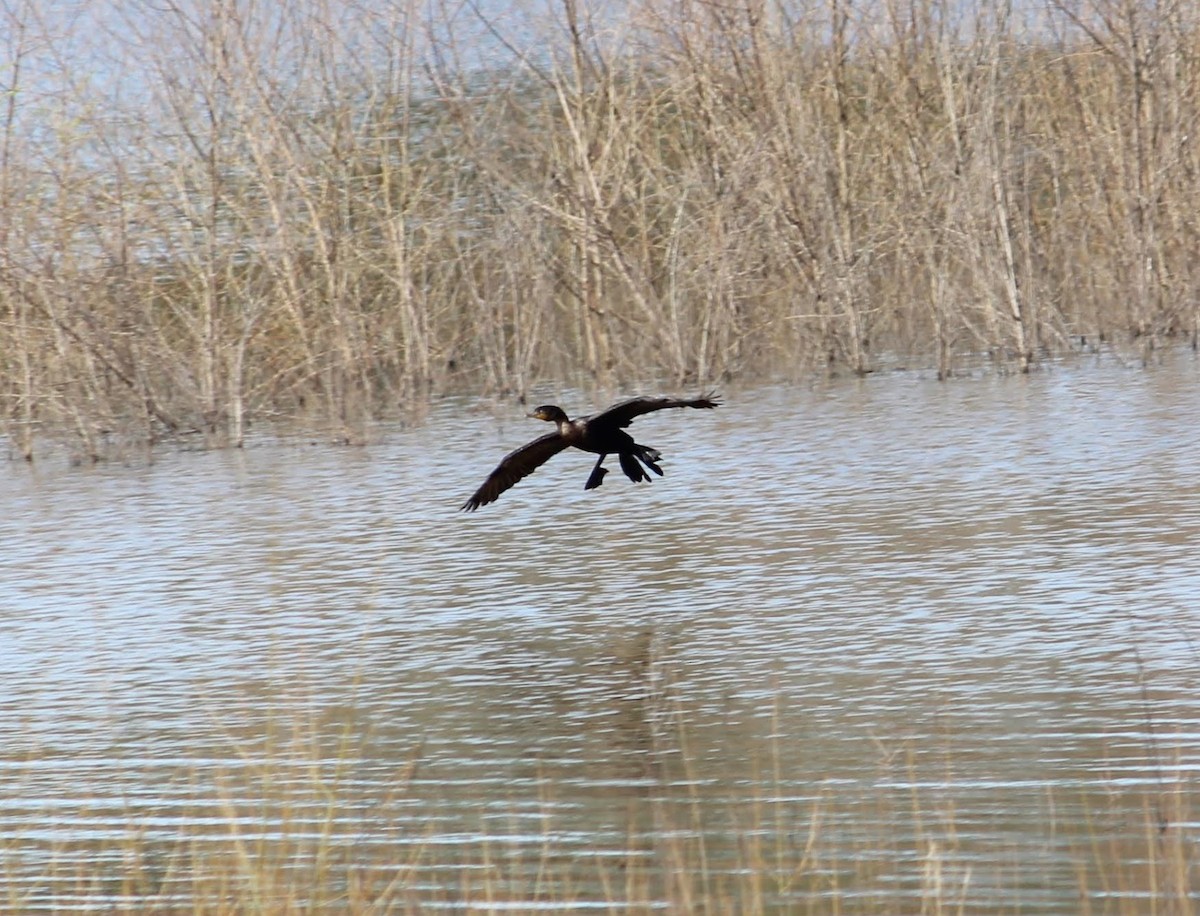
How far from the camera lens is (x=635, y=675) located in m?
6.61

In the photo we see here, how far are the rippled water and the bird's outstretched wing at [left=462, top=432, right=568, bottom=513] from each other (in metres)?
0.41

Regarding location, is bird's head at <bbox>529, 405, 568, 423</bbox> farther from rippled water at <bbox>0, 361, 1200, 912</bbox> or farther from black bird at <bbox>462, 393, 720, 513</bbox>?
rippled water at <bbox>0, 361, 1200, 912</bbox>

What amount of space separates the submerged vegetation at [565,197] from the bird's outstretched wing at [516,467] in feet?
15.7

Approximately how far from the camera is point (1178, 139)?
1320 centimetres

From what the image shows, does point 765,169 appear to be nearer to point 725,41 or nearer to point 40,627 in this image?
point 725,41

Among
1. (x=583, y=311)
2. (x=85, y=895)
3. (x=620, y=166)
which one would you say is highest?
(x=620, y=166)

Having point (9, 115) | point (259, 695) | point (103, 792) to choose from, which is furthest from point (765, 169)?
point (103, 792)

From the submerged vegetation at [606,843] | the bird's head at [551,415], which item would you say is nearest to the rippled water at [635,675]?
the submerged vegetation at [606,843]

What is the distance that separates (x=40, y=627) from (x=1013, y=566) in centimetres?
373

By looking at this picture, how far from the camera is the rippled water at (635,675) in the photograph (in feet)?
15.2

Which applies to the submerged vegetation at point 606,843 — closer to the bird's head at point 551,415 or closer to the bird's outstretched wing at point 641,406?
the bird's outstretched wing at point 641,406

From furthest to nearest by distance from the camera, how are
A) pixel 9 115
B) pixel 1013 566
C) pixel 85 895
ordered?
pixel 9 115, pixel 1013 566, pixel 85 895

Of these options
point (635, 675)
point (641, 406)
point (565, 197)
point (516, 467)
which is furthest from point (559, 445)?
point (565, 197)

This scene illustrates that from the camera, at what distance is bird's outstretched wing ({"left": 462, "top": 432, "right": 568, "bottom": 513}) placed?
7879mm
